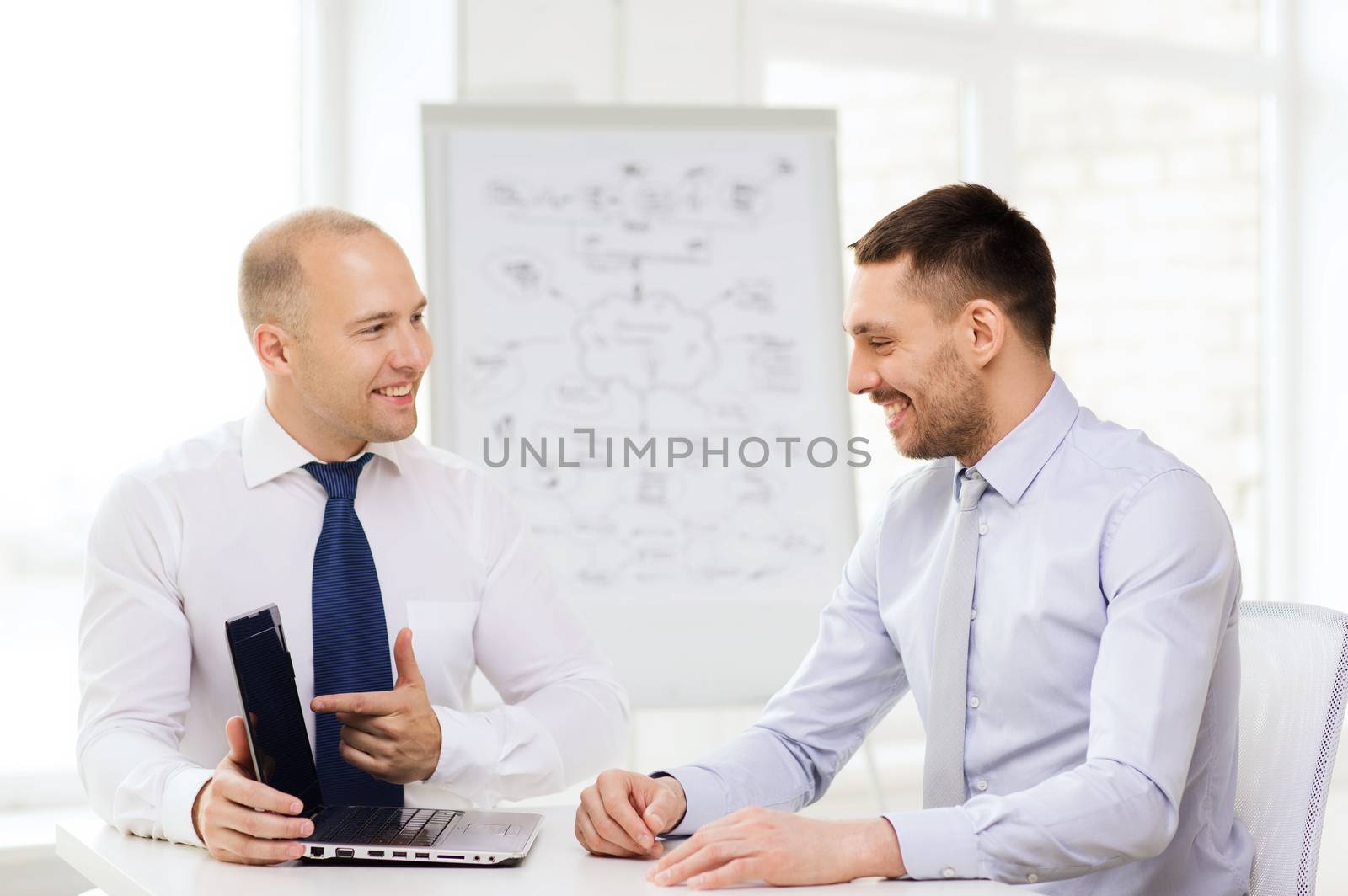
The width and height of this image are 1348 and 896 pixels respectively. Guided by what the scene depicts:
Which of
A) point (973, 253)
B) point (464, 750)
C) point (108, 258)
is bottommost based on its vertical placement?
point (464, 750)

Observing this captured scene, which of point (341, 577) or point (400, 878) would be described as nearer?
point (400, 878)

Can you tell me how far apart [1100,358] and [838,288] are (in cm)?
190

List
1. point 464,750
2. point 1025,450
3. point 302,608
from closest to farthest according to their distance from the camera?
1. point 1025,450
2. point 464,750
3. point 302,608

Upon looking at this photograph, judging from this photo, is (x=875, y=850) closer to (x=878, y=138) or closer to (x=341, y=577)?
(x=341, y=577)

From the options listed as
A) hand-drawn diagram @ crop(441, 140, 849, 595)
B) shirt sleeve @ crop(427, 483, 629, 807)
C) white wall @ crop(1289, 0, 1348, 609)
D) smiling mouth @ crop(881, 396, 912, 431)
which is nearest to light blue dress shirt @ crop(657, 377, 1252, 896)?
smiling mouth @ crop(881, 396, 912, 431)

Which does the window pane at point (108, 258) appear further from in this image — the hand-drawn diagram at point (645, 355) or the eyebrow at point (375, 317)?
the eyebrow at point (375, 317)

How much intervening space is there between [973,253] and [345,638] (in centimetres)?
97

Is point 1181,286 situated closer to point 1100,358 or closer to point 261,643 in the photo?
point 1100,358

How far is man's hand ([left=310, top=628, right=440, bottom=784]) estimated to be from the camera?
1586mm

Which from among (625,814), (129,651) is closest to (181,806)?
(129,651)

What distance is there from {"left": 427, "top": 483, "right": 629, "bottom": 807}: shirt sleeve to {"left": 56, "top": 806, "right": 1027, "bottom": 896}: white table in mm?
470

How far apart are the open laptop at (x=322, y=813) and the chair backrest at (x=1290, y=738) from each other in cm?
86

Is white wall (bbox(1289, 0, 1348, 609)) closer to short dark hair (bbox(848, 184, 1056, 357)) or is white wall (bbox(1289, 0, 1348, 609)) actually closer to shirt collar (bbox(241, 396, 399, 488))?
short dark hair (bbox(848, 184, 1056, 357))

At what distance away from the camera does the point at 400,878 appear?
Answer: 49.9 inches
